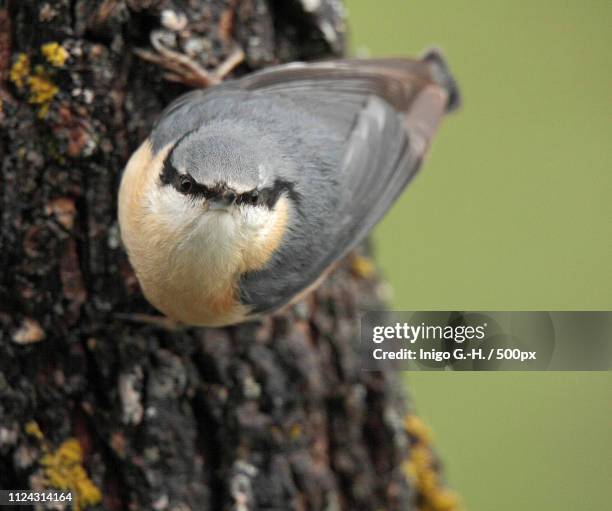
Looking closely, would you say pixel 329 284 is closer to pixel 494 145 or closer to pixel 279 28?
pixel 279 28

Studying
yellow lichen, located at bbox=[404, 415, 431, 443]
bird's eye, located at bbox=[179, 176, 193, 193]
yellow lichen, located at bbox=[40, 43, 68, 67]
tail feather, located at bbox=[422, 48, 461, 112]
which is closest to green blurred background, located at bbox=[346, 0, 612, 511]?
yellow lichen, located at bbox=[404, 415, 431, 443]

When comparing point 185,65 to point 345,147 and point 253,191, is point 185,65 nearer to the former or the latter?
point 345,147

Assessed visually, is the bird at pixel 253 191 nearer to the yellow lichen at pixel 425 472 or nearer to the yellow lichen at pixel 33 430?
the yellow lichen at pixel 33 430

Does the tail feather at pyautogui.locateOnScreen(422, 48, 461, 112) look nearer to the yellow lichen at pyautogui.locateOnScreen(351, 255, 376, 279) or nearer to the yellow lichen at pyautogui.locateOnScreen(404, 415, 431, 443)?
the yellow lichen at pyautogui.locateOnScreen(351, 255, 376, 279)

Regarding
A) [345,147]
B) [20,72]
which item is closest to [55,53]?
[20,72]

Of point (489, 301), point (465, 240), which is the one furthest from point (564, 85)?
point (489, 301)
